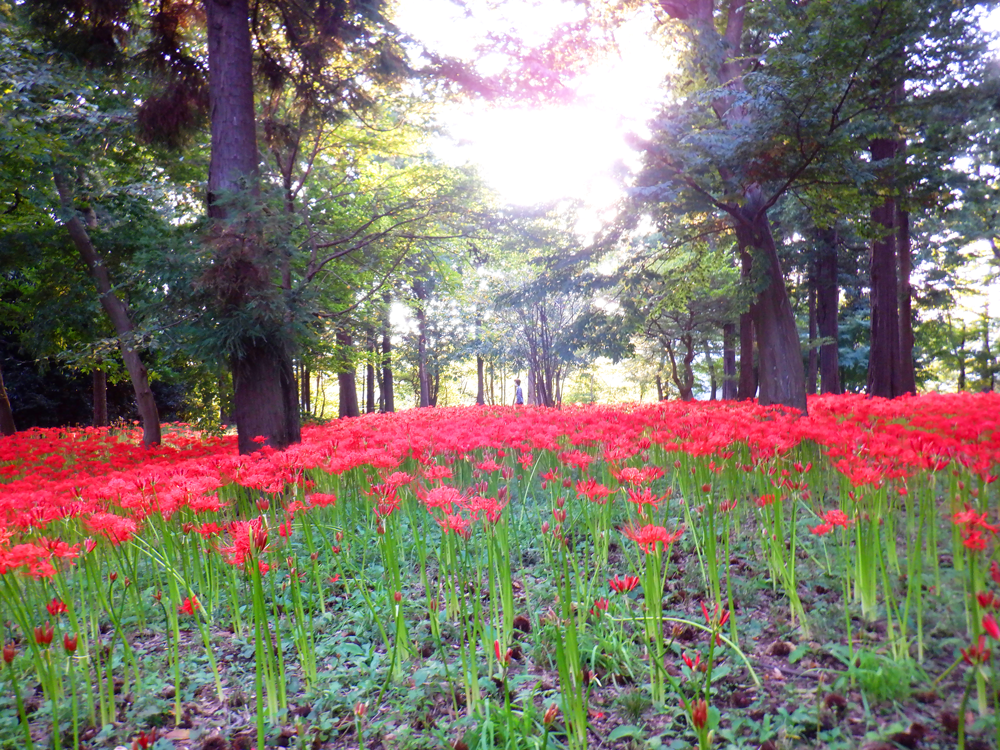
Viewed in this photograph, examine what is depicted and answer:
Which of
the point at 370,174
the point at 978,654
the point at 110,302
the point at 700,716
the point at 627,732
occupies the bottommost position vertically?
the point at 627,732

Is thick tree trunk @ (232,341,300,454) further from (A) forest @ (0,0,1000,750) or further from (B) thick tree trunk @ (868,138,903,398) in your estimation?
(B) thick tree trunk @ (868,138,903,398)

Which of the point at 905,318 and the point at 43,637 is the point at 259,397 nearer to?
the point at 43,637

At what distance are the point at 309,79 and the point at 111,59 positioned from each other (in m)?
2.78

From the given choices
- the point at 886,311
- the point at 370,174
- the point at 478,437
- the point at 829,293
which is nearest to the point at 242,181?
the point at 478,437

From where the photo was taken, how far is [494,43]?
7914mm

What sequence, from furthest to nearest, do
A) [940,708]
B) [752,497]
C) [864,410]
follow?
[864,410] → [752,497] → [940,708]

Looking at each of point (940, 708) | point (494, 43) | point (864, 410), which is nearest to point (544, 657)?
point (940, 708)

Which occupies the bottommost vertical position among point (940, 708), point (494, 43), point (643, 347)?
point (940, 708)

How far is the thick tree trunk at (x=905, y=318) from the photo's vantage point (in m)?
11.5

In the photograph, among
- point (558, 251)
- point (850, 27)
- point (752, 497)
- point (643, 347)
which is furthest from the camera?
point (643, 347)

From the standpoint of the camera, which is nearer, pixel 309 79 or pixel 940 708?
pixel 940 708

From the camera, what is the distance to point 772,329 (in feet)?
29.5

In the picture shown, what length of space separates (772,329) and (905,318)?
5.52 m

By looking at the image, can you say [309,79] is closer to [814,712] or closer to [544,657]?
[544,657]
